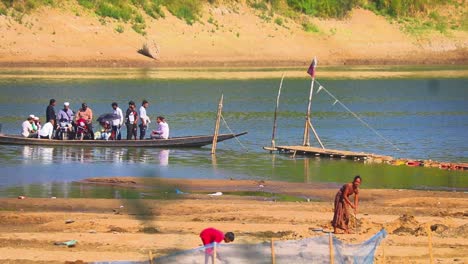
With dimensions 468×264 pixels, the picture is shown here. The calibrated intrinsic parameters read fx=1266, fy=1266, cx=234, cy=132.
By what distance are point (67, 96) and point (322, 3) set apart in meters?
40.6

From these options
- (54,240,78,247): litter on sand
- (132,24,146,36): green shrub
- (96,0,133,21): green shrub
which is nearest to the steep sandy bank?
(132,24,146,36): green shrub

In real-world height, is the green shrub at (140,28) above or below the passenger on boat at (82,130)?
above

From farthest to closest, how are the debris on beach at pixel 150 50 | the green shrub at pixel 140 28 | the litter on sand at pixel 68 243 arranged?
1. the green shrub at pixel 140 28
2. the debris on beach at pixel 150 50
3. the litter on sand at pixel 68 243

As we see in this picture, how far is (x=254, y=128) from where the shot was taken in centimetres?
4553

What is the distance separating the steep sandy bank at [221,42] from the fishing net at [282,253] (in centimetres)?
5645

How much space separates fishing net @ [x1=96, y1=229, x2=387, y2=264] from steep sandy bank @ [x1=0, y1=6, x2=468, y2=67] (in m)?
56.5

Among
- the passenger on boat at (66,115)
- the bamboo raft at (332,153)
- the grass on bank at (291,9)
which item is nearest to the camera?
the bamboo raft at (332,153)

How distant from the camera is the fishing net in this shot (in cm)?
1606

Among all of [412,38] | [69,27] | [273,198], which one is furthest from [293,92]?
[273,198]

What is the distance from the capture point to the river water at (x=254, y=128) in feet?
103

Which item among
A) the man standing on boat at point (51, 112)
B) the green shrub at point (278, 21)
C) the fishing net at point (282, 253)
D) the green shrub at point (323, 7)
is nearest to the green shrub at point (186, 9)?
the green shrub at point (278, 21)

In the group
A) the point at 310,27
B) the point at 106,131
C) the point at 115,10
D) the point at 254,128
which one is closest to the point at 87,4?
the point at 115,10

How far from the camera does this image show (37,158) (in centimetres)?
3459

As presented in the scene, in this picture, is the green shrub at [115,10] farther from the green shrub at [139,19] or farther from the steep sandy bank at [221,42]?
the steep sandy bank at [221,42]
